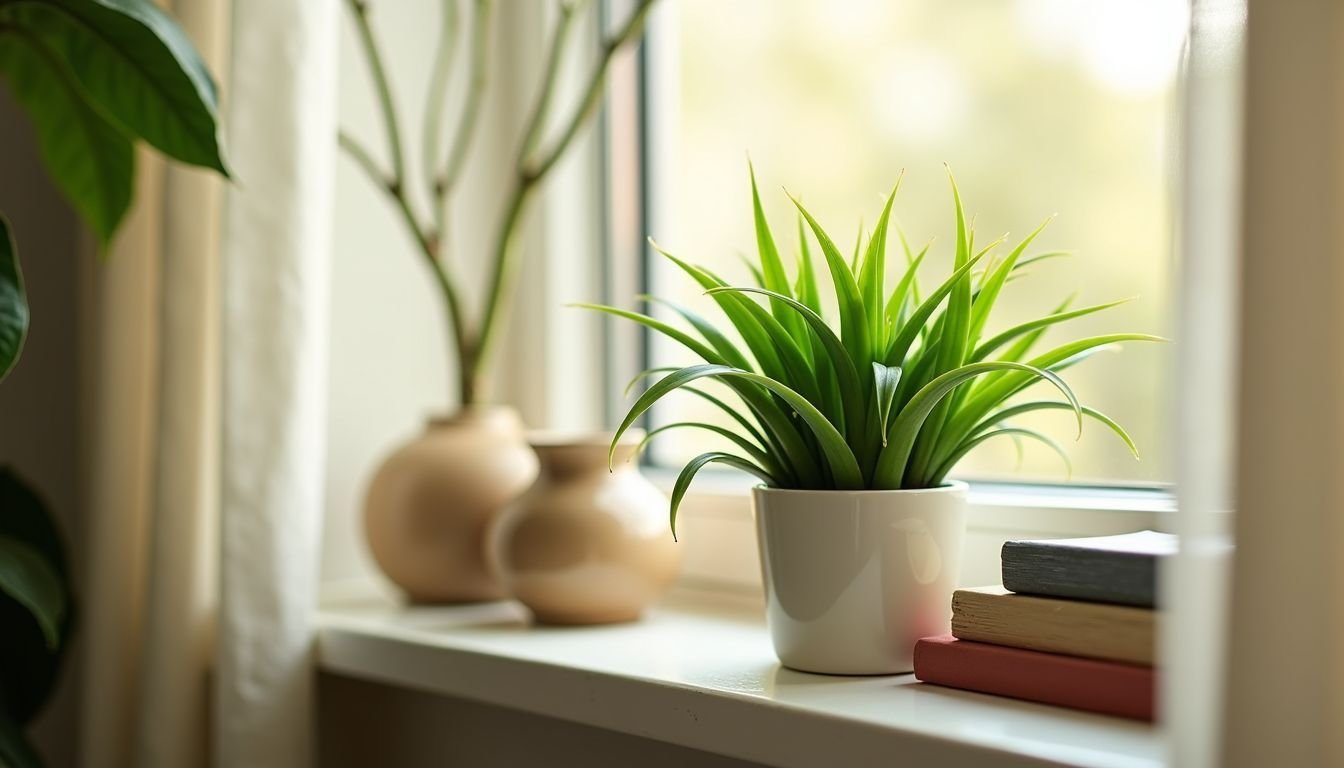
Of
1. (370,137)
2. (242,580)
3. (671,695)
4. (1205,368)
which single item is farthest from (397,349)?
(1205,368)

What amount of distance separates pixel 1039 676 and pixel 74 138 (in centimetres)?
91

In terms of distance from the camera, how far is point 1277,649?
1.69ft

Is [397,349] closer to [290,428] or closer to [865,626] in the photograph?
[290,428]

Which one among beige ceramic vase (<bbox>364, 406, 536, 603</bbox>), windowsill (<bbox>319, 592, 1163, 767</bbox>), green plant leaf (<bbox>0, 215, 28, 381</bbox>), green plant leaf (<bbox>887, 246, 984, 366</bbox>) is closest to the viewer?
windowsill (<bbox>319, 592, 1163, 767</bbox>)

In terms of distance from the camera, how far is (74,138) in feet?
3.45

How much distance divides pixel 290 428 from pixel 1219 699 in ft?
2.65

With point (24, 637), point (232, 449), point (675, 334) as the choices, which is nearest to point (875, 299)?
point (675, 334)

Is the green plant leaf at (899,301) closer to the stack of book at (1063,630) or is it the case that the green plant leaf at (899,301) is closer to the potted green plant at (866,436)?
the potted green plant at (866,436)

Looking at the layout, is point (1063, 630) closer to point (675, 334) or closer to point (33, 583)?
point (675, 334)

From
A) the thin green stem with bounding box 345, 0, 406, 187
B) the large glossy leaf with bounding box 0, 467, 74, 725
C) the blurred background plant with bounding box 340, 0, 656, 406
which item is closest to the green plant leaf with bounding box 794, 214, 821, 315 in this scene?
the blurred background plant with bounding box 340, 0, 656, 406

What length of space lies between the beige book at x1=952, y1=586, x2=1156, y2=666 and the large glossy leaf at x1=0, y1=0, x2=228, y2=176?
63 centimetres

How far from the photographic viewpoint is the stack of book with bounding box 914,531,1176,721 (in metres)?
0.66

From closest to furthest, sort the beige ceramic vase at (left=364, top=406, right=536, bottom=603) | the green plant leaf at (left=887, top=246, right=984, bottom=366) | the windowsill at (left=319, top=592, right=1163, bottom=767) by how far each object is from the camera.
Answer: the windowsill at (left=319, top=592, right=1163, bottom=767) → the green plant leaf at (left=887, top=246, right=984, bottom=366) → the beige ceramic vase at (left=364, top=406, right=536, bottom=603)

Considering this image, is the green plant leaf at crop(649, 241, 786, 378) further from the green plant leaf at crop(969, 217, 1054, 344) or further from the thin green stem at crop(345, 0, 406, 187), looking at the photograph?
the thin green stem at crop(345, 0, 406, 187)
